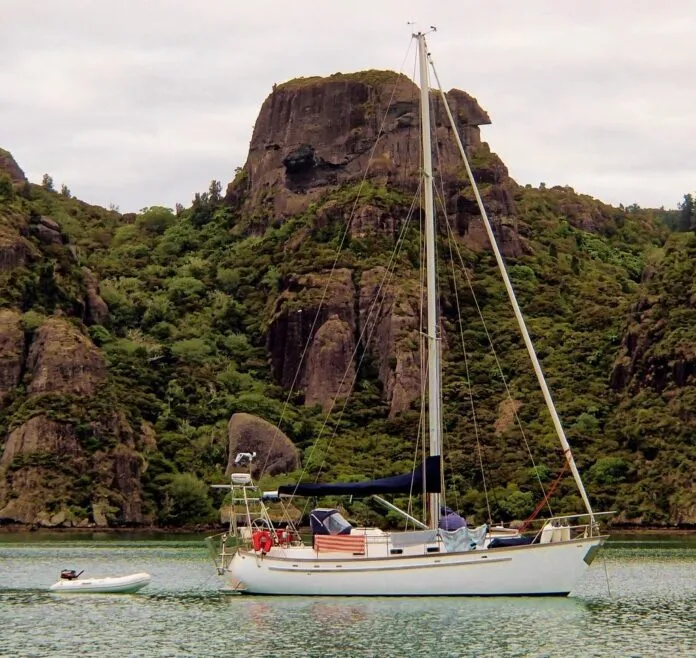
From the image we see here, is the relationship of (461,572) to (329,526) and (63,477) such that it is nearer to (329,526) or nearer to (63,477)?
(329,526)

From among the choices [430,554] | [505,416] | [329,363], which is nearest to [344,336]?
[329,363]

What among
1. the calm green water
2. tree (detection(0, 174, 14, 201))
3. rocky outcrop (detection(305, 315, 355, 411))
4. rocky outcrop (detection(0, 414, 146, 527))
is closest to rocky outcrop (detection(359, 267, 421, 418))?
rocky outcrop (detection(305, 315, 355, 411))

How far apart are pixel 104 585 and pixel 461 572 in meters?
17.8

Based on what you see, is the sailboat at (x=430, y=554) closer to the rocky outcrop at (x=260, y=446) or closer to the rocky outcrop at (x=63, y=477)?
the rocky outcrop at (x=260, y=446)

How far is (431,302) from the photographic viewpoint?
6334cm

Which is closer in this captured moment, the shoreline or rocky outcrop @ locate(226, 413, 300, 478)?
the shoreline

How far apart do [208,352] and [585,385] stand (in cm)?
4980

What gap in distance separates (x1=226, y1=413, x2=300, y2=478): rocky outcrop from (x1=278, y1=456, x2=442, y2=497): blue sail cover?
79.8 m

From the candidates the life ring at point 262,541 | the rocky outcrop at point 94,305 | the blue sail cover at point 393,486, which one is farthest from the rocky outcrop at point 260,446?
the life ring at point 262,541

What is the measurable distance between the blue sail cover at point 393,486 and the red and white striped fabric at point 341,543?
2306 mm

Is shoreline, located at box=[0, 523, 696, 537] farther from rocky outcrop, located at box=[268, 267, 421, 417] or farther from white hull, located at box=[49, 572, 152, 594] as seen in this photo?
white hull, located at box=[49, 572, 152, 594]

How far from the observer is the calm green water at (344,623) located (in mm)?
49219

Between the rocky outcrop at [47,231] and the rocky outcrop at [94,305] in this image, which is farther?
the rocky outcrop at [47,231]

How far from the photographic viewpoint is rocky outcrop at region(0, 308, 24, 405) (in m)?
160
